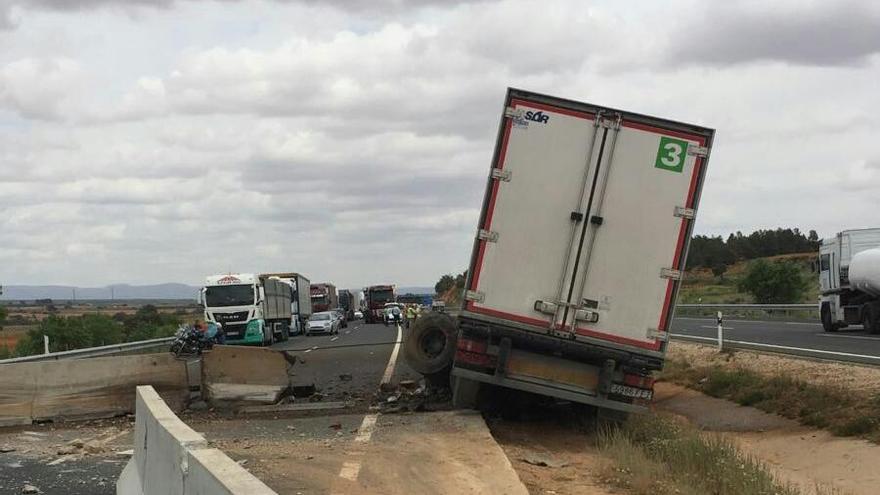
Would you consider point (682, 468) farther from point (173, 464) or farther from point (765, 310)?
point (765, 310)

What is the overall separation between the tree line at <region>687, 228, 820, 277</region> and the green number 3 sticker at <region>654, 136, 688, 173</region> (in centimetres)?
9831

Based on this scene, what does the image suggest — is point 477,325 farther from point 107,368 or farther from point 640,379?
point 107,368

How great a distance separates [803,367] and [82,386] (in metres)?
12.3

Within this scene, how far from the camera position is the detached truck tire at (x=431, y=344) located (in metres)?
14.0

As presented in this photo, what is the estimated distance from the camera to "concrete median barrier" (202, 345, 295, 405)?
13875 millimetres

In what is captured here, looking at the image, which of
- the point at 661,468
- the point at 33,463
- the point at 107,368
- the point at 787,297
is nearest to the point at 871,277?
the point at 661,468

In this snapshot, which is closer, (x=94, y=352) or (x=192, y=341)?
(x=94, y=352)

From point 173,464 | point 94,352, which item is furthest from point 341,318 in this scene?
point 173,464

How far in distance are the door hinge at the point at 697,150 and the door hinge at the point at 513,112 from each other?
2038 millimetres

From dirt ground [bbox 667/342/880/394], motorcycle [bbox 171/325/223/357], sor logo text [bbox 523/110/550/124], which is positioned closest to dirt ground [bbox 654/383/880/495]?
dirt ground [bbox 667/342/880/394]

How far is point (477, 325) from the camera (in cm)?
1140

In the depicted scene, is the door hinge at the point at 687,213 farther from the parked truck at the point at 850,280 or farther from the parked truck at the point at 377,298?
the parked truck at the point at 377,298

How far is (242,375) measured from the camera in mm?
14094

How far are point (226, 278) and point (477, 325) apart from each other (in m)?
27.7
